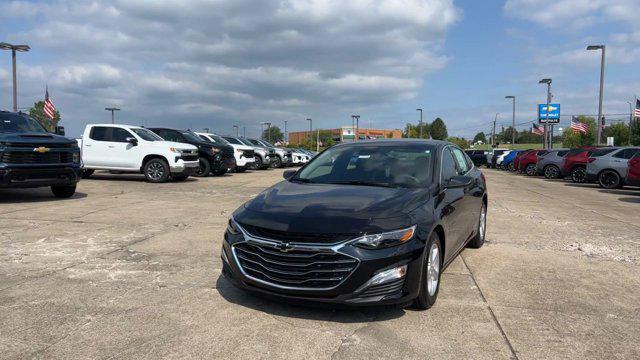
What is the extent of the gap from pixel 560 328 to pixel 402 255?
1366 mm

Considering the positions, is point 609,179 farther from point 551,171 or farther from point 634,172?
point 551,171

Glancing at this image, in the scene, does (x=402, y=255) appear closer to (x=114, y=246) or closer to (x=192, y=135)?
(x=114, y=246)

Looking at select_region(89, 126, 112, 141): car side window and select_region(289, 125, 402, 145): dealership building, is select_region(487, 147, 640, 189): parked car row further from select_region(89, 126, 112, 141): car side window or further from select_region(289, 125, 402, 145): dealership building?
select_region(289, 125, 402, 145): dealership building

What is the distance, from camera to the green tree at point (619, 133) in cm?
7606

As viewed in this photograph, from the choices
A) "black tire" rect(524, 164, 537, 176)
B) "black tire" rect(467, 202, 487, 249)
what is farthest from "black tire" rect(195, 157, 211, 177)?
"black tire" rect(524, 164, 537, 176)

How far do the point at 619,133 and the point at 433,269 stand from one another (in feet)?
288

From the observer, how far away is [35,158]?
9.88 m

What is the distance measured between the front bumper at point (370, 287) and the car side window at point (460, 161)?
248 centimetres

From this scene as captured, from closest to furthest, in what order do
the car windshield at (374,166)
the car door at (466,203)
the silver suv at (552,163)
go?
→ the car windshield at (374,166), the car door at (466,203), the silver suv at (552,163)

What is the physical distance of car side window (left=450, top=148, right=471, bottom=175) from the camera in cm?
609

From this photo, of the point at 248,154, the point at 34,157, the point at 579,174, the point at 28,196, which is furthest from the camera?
the point at 248,154

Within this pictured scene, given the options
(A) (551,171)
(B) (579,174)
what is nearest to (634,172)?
(B) (579,174)

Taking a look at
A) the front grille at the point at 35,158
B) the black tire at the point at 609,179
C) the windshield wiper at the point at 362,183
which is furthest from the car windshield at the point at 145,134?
the black tire at the point at 609,179

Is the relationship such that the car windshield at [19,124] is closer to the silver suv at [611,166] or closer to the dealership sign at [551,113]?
the silver suv at [611,166]
